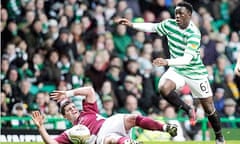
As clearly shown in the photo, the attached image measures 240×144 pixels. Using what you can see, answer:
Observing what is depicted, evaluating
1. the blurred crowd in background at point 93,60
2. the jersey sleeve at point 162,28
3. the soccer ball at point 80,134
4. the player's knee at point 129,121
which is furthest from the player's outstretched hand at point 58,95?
the blurred crowd in background at point 93,60

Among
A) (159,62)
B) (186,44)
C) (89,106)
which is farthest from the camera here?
(186,44)

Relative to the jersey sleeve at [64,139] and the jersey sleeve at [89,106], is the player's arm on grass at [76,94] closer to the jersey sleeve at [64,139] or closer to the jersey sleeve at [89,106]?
the jersey sleeve at [89,106]

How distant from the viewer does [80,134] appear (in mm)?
16750

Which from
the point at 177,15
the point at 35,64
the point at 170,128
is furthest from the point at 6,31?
the point at 170,128

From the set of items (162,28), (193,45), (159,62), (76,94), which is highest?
(162,28)

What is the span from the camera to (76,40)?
24.5m

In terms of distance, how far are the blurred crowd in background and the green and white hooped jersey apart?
3.40m

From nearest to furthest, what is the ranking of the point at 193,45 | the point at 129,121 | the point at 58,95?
the point at 58,95, the point at 129,121, the point at 193,45

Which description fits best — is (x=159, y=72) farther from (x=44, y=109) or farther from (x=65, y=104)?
(x=65, y=104)

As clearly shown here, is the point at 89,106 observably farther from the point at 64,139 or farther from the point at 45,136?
the point at 45,136

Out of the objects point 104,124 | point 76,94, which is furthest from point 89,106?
point 104,124

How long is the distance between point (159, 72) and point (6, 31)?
10.6 ft

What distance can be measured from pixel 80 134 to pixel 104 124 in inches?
14.9

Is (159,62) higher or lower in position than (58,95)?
higher
